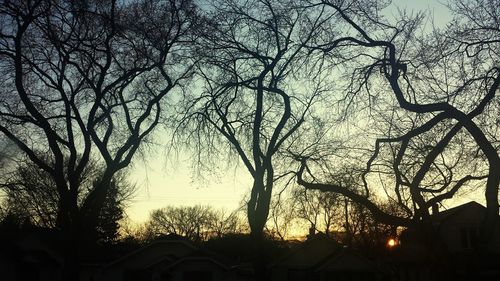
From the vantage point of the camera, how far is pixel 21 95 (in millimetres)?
18938

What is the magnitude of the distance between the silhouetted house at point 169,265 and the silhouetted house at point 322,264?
3656 mm

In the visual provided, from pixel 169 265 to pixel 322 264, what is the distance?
9688 mm

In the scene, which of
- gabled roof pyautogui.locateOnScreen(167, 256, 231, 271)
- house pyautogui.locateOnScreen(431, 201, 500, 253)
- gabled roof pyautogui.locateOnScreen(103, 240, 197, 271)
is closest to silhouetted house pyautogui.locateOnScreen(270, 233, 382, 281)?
gabled roof pyautogui.locateOnScreen(167, 256, 231, 271)

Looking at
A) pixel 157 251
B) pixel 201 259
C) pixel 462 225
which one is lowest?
pixel 201 259

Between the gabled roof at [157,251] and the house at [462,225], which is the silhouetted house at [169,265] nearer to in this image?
the gabled roof at [157,251]

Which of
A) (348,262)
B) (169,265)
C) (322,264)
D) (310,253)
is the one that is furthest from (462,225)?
(169,265)

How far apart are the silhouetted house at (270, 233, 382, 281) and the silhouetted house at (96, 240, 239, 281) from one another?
12.0 feet

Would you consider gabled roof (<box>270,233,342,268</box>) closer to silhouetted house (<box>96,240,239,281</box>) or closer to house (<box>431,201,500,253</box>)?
silhouetted house (<box>96,240,239,281</box>)

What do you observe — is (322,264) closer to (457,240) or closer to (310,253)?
(310,253)

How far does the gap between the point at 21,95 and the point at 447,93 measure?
47.0 feet

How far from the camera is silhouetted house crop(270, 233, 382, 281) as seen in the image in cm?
3441

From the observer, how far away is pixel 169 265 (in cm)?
3322

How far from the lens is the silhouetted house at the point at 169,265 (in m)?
33.4

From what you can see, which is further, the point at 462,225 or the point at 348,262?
the point at 348,262
